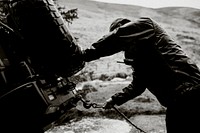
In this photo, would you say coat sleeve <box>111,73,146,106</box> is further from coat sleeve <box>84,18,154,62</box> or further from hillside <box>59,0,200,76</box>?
hillside <box>59,0,200,76</box>

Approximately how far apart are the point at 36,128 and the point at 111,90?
4.62 meters

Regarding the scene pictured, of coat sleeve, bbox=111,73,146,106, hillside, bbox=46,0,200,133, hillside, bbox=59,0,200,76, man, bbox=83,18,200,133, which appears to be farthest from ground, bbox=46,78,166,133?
hillside, bbox=59,0,200,76

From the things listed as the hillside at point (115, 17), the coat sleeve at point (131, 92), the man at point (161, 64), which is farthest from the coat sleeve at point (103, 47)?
the hillside at point (115, 17)

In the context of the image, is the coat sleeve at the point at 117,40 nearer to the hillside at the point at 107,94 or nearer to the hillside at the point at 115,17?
the hillside at the point at 107,94

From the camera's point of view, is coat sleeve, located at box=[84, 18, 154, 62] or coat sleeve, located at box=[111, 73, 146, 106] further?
coat sleeve, located at box=[111, 73, 146, 106]

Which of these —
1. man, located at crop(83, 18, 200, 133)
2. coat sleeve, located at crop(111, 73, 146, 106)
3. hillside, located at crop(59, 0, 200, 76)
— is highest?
man, located at crop(83, 18, 200, 133)

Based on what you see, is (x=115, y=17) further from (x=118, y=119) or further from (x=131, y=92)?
(x=131, y=92)

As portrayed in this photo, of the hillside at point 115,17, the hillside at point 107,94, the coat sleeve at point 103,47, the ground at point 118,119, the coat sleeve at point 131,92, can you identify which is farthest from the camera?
the hillside at point 115,17

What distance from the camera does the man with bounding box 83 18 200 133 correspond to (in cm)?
251

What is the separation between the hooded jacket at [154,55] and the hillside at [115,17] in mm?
6510

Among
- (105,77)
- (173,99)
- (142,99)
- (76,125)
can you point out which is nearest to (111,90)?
(142,99)

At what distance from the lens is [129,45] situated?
8.52 feet

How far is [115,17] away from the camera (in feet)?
81.6

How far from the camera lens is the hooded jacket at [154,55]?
2.51 m
